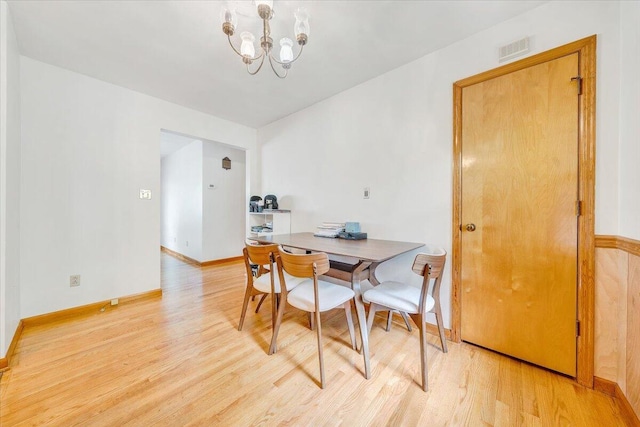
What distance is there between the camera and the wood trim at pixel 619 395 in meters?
1.20

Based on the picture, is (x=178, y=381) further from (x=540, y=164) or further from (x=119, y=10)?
(x=540, y=164)

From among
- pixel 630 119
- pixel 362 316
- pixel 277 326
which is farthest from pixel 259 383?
pixel 630 119

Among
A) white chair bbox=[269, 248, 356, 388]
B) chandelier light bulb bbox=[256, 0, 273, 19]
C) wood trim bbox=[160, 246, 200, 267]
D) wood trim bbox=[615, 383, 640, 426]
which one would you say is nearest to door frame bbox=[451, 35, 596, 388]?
wood trim bbox=[615, 383, 640, 426]

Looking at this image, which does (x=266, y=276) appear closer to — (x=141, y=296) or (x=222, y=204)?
(x=141, y=296)

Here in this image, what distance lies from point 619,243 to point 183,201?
599 cm

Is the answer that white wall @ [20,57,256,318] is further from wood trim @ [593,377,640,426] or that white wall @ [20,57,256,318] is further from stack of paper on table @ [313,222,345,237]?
wood trim @ [593,377,640,426]

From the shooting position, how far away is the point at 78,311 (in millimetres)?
2449

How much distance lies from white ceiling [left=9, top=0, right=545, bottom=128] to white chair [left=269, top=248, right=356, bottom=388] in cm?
174

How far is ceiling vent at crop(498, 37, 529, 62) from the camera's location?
5.43 ft

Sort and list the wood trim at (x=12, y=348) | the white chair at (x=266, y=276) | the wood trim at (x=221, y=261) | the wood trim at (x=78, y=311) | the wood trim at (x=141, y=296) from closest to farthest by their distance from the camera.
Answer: the wood trim at (x=12, y=348) → the white chair at (x=266, y=276) → the wood trim at (x=78, y=311) → the wood trim at (x=141, y=296) → the wood trim at (x=221, y=261)

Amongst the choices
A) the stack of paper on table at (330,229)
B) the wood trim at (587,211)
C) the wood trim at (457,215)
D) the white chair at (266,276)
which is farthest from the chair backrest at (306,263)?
the wood trim at (587,211)

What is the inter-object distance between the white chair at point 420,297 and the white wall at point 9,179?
257 cm

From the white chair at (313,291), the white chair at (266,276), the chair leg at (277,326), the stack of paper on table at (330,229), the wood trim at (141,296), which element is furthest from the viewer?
the wood trim at (141,296)

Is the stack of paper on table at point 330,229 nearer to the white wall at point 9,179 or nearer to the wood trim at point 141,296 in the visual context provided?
the wood trim at point 141,296
